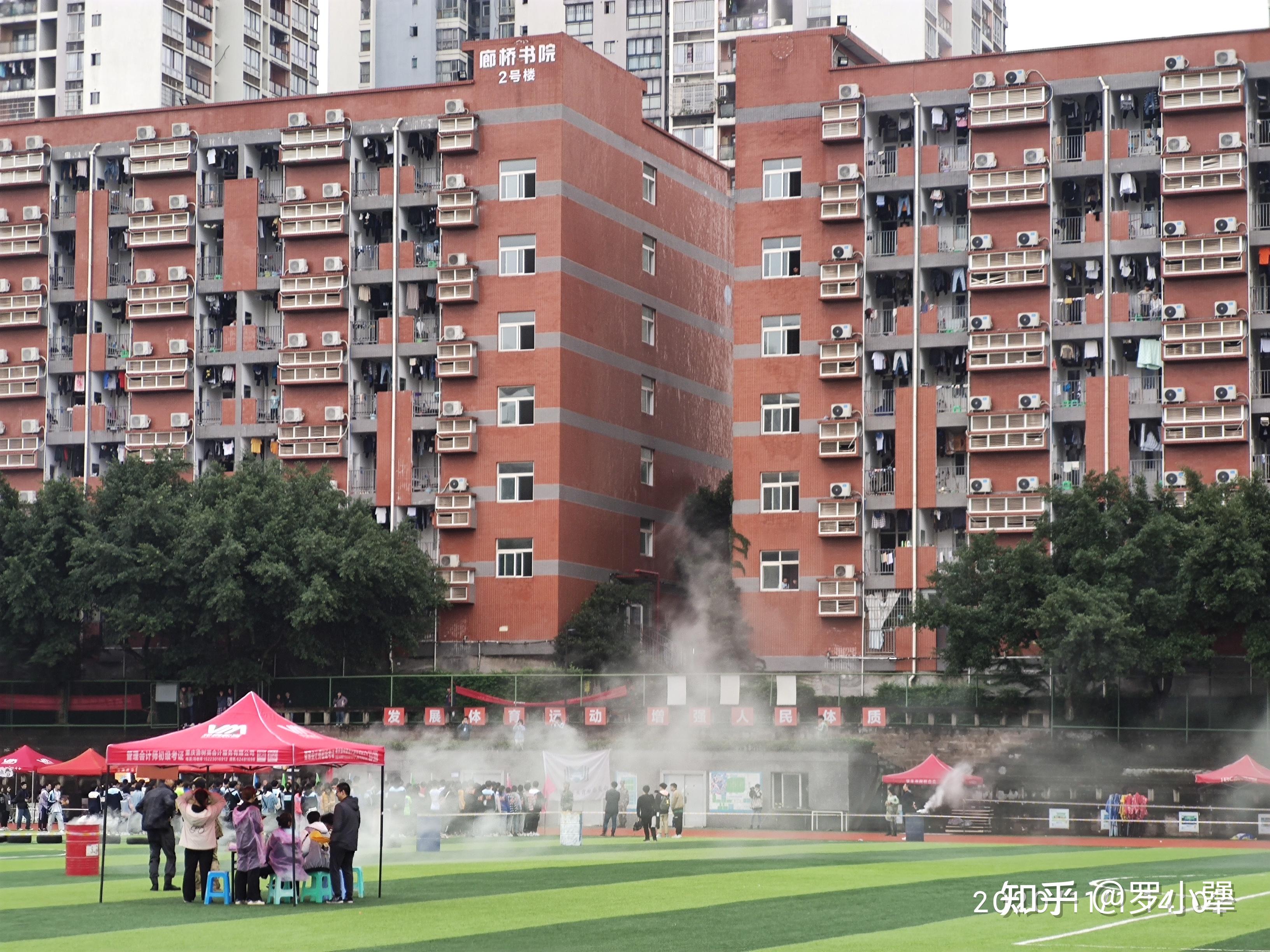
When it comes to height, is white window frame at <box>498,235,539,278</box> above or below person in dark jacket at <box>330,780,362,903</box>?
above

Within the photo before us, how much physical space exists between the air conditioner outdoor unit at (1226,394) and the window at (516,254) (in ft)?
92.8

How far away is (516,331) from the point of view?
3418 inches

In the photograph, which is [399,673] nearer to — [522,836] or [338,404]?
[338,404]

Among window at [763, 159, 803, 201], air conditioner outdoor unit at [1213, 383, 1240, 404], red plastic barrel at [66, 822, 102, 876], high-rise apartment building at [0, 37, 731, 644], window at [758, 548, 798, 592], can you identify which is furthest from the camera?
high-rise apartment building at [0, 37, 731, 644]

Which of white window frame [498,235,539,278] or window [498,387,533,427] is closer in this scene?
window [498,387,533,427]

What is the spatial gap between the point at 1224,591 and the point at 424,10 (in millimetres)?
102012

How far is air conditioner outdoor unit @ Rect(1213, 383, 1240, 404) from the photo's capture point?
77875mm

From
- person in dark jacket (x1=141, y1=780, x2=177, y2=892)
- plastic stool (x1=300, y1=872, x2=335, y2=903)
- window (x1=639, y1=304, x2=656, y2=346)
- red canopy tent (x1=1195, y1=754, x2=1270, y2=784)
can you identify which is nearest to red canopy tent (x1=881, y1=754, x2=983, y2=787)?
red canopy tent (x1=1195, y1=754, x2=1270, y2=784)

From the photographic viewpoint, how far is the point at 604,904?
33188mm

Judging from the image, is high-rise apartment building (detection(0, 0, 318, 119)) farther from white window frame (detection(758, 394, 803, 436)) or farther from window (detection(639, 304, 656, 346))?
white window frame (detection(758, 394, 803, 436))

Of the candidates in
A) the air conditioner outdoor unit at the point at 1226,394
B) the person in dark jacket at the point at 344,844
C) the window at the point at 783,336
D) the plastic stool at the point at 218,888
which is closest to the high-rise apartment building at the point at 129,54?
the window at the point at 783,336

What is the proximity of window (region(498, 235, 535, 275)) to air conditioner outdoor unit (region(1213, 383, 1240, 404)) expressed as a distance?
28.3 metres

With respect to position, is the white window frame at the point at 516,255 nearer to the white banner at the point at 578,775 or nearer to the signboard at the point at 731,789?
the signboard at the point at 731,789

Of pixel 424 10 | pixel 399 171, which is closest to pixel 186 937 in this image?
pixel 399 171
